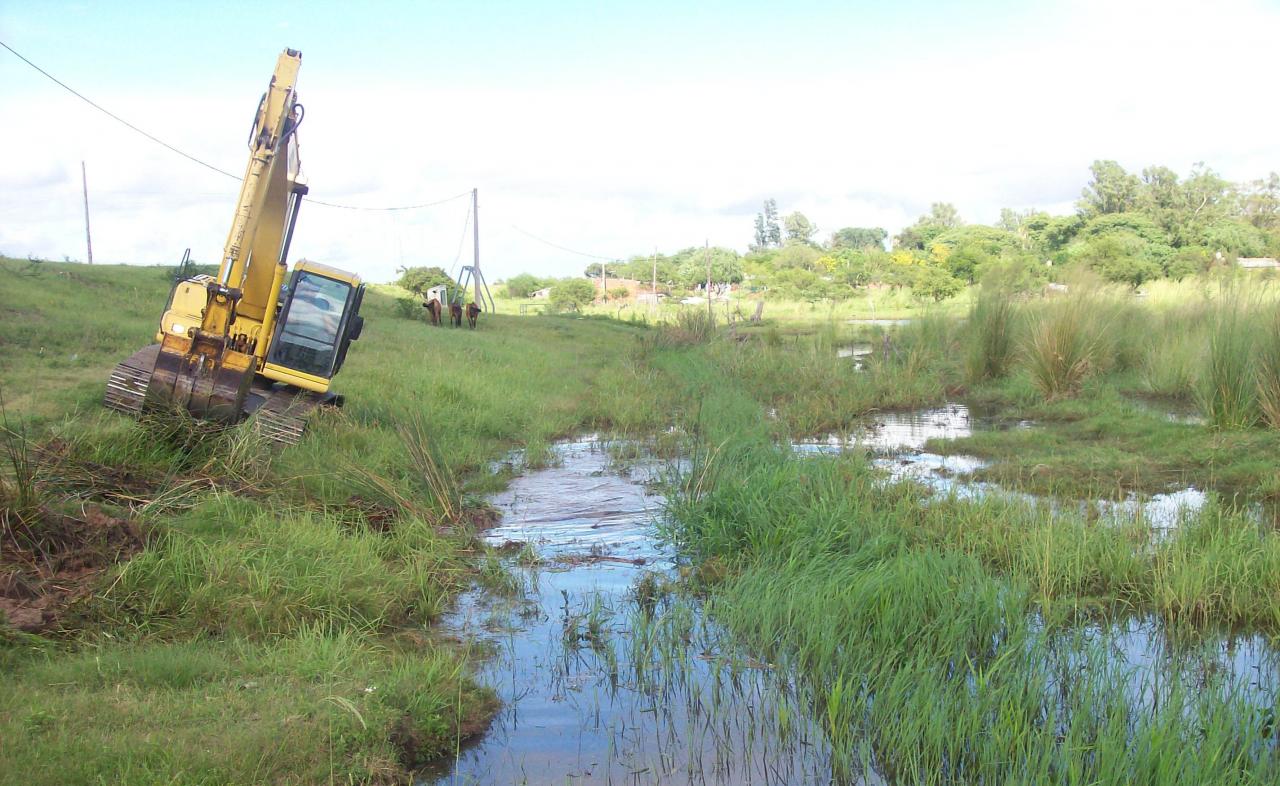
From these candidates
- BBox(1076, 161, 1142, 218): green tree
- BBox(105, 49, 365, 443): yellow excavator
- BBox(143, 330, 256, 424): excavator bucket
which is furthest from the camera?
BBox(1076, 161, 1142, 218): green tree

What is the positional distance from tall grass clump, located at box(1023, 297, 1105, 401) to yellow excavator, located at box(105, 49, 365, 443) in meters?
9.17

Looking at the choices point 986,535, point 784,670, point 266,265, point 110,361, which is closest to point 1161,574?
point 986,535

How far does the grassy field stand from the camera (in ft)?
13.0

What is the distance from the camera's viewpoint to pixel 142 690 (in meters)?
4.34

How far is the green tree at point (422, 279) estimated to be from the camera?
3875cm

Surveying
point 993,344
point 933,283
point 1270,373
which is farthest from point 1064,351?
point 933,283

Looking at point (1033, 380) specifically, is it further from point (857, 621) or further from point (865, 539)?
point (857, 621)

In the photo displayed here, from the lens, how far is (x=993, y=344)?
634 inches

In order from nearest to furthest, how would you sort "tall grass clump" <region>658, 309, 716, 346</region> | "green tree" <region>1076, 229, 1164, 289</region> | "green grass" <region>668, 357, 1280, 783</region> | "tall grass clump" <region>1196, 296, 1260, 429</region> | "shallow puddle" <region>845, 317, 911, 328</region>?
"green grass" <region>668, 357, 1280, 783</region> → "tall grass clump" <region>1196, 296, 1260, 429</region> → "tall grass clump" <region>658, 309, 716, 346</region> → "shallow puddle" <region>845, 317, 911, 328</region> → "green tree" <region>1076, 229, 1164, 289</region>

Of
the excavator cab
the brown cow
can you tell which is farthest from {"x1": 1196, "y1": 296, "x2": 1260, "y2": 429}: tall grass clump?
the brown cow

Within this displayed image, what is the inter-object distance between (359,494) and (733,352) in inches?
448

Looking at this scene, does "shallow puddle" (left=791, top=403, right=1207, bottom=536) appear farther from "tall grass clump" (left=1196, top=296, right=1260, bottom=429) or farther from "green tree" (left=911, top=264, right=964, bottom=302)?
"green tree" (left=911, top=264, right=964, bottom=302)

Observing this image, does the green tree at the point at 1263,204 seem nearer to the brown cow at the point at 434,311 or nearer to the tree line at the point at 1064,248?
the tree line at the point at 1064,248

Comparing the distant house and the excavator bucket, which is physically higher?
the distant house
